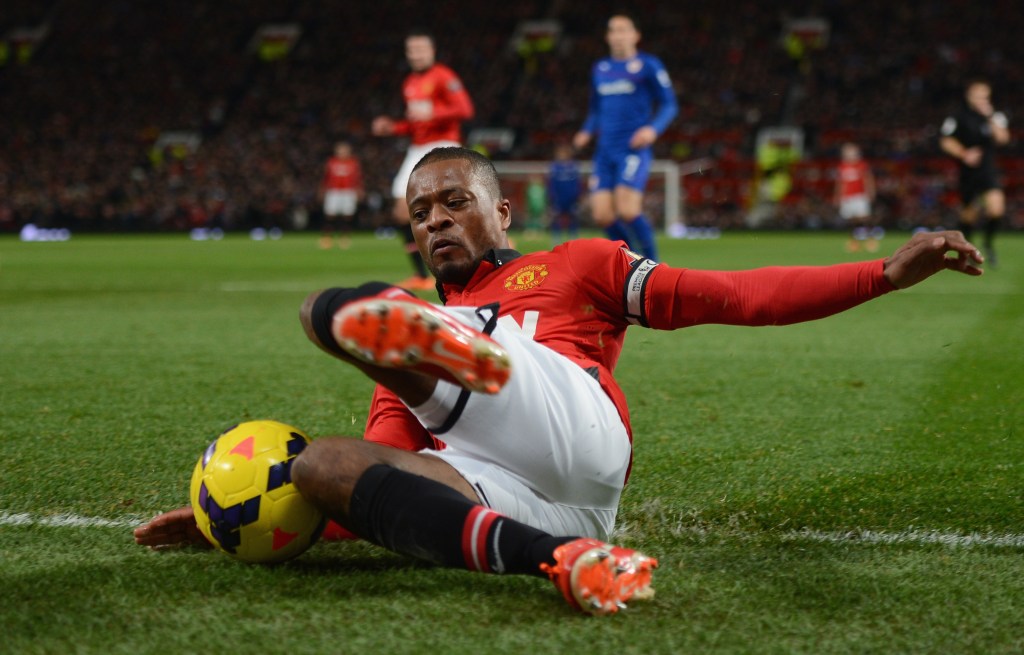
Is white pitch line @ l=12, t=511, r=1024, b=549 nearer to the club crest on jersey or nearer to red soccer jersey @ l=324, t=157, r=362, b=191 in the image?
the club crest on jersey

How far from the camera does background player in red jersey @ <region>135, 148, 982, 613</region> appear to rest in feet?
6.26

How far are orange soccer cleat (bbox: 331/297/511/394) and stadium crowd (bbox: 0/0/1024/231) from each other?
80.5 ft

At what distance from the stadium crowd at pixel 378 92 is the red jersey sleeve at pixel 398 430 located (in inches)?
942

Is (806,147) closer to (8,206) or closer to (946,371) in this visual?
(8,206)

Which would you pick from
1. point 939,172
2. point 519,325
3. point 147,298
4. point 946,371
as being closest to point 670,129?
point 939,172

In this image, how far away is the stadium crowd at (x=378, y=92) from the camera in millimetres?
27859

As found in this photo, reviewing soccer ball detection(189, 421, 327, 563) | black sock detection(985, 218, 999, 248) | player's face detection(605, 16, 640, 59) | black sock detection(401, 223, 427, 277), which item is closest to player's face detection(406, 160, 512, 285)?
soccer ball detection(189, 421, 327, 563)

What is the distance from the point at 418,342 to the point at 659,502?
123 centimetres

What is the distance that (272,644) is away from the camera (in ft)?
5.94

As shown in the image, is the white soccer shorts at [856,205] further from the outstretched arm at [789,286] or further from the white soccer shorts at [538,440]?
the white soccer shorts at [538,440]

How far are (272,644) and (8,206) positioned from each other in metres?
30.0

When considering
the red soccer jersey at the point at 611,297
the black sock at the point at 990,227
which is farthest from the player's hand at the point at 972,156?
the red soccer jersey at the point at 611,297

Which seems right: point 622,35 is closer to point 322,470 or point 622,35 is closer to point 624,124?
point 624,124

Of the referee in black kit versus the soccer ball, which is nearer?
the soccer ball
